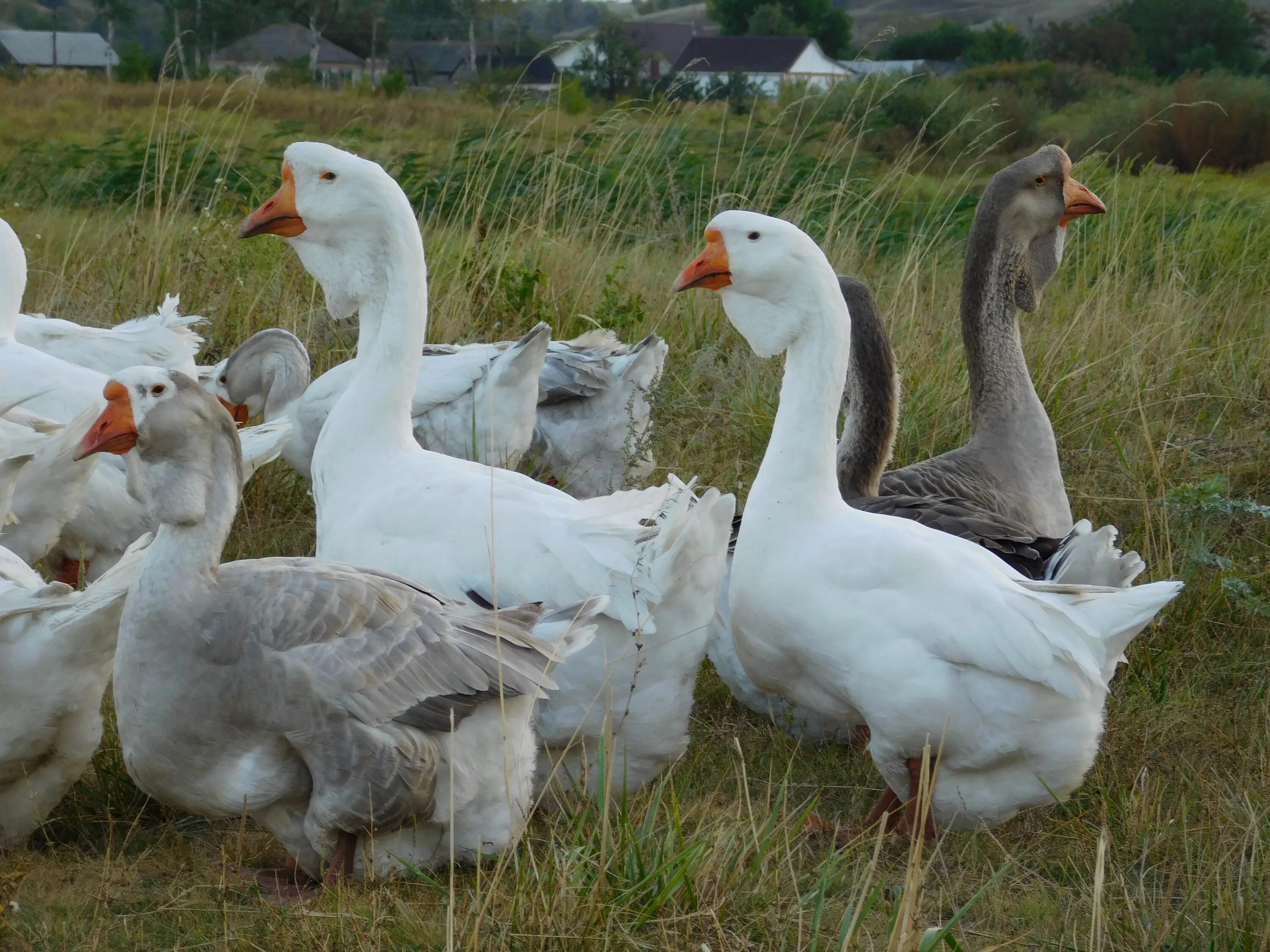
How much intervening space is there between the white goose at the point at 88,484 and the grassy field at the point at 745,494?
0.48 metres

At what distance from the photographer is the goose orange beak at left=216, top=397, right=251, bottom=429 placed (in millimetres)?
6559

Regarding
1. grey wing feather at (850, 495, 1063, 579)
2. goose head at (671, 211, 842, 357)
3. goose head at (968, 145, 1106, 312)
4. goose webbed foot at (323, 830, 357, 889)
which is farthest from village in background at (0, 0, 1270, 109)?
goose webbed foot at (323, 830, 357, 889)

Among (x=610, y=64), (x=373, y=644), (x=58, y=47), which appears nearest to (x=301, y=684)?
(x=373, y=644)

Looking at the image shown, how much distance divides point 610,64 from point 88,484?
22138 mm

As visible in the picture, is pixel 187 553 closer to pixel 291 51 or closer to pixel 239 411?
pixel 239 411

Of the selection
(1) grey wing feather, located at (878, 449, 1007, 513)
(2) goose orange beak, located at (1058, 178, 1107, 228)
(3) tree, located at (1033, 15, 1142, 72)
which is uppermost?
(2) goose orange beak, located at (1058, 178, 1107, 228)

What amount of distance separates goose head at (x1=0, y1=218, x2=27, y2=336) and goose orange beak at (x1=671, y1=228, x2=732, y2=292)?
353 cm

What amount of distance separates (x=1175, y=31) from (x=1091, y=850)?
127 ft

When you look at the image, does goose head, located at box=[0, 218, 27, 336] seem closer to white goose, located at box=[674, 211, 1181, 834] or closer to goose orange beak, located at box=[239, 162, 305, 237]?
goose orange beak, located at box=[239, 162, 305, 237]

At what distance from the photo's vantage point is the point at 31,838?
373 cm

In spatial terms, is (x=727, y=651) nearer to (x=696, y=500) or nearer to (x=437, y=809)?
(x=696, y=500)

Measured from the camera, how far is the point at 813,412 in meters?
3.91

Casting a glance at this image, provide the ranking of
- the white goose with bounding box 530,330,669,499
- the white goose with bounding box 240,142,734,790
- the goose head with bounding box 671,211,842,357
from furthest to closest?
the white goose with bounding box 530,330,669,499, the goose head with bounding box 671,211,842,357, the white goose with bounding box 240,142,734,790

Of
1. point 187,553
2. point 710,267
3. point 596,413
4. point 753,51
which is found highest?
point 710,267
